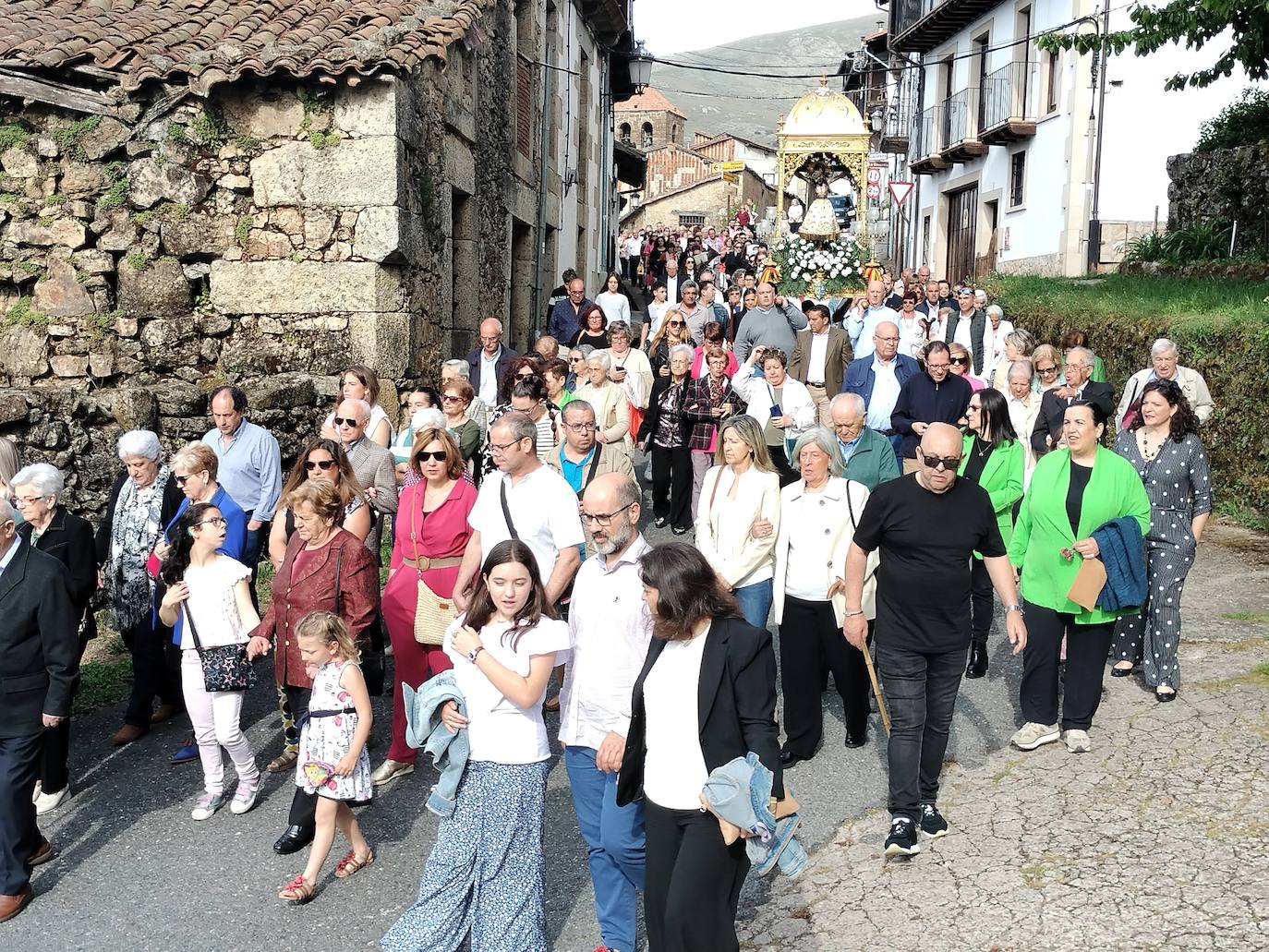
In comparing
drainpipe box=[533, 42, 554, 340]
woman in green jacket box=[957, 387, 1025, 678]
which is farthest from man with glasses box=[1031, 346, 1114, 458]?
drainpipe box=[533, 42, 554, 340]

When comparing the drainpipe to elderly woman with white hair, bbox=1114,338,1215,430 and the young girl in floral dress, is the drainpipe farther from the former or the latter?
the young girl in floral dress

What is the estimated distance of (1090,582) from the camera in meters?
5.56

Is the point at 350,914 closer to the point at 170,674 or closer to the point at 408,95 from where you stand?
the point at 170,674

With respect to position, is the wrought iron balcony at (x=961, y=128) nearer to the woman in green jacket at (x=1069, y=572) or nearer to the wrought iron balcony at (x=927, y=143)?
the wrought iron balcony at (x=927, y=143)

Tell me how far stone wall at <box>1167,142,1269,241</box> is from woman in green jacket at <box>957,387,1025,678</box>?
12.9 m

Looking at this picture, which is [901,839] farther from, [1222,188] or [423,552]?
[1222,188]

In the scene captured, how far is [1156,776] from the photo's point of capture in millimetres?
5461

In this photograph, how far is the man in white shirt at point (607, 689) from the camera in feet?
13.2

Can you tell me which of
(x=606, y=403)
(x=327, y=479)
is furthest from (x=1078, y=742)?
(x=606, y=403)

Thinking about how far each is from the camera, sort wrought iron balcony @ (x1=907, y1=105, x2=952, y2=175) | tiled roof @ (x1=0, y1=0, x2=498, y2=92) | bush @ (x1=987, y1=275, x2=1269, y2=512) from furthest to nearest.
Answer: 1. wrought iron balcony @ (x1=907, y1=105, x2=952, y2=175)
2. bush @ (x1=987, y1=275, x2=1269, y2=512)
3. tiled roof @ (x1=0, y1=0, x2=498, y2=92)

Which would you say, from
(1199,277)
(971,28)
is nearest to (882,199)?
(971,28)

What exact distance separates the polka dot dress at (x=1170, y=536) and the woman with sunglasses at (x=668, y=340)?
4.75 meters

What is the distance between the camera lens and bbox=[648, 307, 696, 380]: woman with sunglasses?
1144 cm

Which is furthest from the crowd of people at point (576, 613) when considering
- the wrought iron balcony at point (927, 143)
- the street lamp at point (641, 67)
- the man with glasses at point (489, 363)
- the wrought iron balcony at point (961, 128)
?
the wrought iron balcony at point (927, 143)
